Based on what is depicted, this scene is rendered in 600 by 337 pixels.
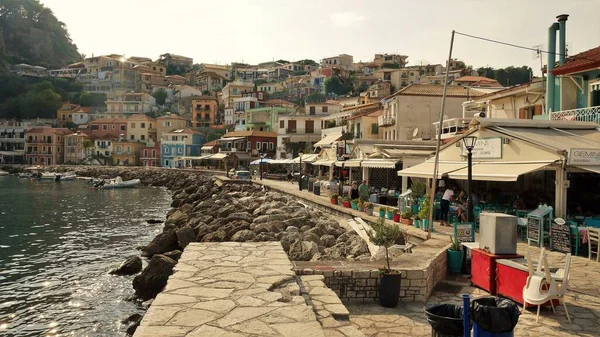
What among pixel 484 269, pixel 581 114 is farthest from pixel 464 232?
pixel 581 114

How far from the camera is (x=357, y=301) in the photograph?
845 centimetres

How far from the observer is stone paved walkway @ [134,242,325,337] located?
17.0ft

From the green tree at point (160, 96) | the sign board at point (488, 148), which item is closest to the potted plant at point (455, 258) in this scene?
the sign board at point (488, 148)

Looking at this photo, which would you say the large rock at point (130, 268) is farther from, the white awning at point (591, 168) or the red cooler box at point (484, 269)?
the white awning at point (591, 168)

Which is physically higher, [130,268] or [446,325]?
[446,325]

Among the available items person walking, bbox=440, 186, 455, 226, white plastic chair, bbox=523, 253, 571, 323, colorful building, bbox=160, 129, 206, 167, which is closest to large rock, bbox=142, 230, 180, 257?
person walking, bbox=440, 186, 455, 226

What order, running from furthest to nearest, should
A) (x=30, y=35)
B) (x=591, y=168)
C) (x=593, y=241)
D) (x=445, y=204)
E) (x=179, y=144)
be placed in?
(x=30, y=35) → (x=179, y=144) → (x=445, y=204) → (x=591, y=168) → (x=593, y=241)

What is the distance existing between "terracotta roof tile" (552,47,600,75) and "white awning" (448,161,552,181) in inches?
284

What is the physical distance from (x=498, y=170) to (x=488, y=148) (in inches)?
71.9

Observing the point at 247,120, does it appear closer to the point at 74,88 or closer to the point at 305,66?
the point at 305,66

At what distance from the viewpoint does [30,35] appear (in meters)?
144

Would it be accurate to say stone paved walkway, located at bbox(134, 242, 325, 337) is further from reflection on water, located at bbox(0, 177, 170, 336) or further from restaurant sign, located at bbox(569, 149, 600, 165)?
restaurant sign, located at bbox(569, 149, 600, 165)

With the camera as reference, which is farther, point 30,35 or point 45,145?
point 30,35

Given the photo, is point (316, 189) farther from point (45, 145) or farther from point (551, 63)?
point (45, 145)
